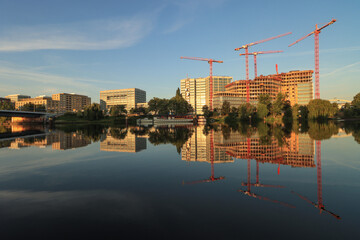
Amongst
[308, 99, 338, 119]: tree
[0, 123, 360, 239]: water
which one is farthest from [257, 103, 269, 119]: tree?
[0, 123, 360, 239]: water

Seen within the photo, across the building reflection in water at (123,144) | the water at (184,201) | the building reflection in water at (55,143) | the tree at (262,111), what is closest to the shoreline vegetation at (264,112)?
the tree at (262,111)

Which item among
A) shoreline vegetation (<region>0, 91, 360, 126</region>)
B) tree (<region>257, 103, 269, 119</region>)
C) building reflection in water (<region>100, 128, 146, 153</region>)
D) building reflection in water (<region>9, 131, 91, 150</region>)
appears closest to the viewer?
building reflection in water (<region>100, 128, 146, 153</region>)

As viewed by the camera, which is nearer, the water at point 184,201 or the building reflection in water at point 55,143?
the water at point 184,201

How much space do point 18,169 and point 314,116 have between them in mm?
108459

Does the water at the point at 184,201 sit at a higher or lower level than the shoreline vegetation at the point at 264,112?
lower

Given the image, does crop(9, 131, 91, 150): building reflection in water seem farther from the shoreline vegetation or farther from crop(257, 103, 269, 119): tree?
crop(257, 103, 269, 119): tree

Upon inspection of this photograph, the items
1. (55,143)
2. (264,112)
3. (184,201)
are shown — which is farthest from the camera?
(264,112)

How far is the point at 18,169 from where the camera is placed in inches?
597

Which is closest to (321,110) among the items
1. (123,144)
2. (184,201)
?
(123,144)

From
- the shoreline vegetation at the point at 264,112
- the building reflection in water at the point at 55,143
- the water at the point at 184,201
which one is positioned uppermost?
the shoreline vegetation at the point at 264,112

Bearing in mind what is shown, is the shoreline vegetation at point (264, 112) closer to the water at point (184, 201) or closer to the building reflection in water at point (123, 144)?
the building reflection in water at point (123, 144)

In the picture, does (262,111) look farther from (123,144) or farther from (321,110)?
(123,144)

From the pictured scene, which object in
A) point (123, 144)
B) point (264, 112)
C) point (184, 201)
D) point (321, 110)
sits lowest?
point (184, 201)

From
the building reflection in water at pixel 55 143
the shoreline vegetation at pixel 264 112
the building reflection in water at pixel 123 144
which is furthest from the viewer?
the shoreline vegetation at pixel 264 112
